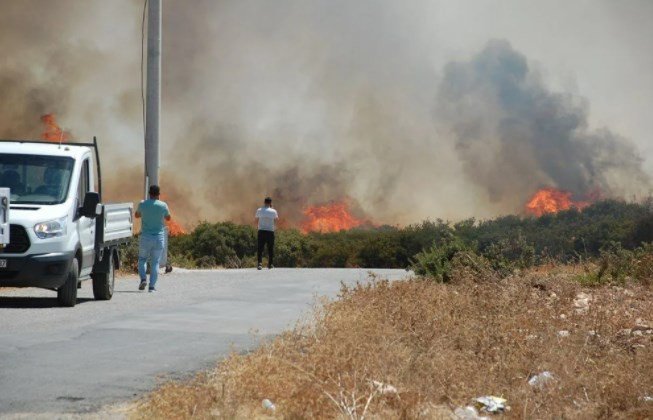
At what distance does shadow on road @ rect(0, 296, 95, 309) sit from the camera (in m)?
18.8

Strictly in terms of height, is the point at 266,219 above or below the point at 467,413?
above

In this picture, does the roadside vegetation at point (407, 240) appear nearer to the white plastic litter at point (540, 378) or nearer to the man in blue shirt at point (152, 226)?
the man in blue shirt at point (152, 226)

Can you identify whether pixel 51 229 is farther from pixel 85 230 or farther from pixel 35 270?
→ pixel 85 230

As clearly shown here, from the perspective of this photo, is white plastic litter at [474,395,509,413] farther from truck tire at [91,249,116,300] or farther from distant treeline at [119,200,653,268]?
distant treeline at [119,200,653,268]

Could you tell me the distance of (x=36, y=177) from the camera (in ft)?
63.2

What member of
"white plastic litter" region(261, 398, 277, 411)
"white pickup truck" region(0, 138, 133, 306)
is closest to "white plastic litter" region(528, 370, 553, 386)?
"white plastic litter" region(261, 398, 277, 411)

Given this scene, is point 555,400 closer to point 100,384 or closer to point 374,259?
point 100,384

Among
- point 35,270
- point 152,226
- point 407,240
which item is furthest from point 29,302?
point 407,240

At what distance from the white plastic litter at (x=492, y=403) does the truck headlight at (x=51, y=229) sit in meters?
10.4

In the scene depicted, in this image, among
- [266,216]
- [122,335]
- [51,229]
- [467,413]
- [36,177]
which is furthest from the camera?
[266,216]

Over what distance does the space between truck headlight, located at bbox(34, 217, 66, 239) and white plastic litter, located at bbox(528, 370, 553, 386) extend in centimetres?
966

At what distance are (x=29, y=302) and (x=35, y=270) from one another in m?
1.88

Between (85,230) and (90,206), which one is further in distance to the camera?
(85,230)

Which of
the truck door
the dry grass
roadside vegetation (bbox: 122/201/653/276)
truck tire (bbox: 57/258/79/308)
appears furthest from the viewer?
roadside vegetation (bbox: 122/201/653/276)
